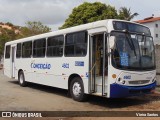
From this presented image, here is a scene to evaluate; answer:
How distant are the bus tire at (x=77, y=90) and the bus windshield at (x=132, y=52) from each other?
2.19 metres

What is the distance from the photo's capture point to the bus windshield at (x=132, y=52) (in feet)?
37.0

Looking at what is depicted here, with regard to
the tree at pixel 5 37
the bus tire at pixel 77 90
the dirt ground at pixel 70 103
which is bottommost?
the dirt ground at pixel 70 103

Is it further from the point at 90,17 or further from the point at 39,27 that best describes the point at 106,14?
the point at 39,27

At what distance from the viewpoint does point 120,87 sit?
11.2 meters

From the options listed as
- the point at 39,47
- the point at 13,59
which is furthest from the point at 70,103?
the point at 13,59

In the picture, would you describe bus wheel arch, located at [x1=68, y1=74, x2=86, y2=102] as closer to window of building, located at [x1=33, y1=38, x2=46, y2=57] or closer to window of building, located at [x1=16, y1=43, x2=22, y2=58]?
window of building, located at [x1=33, y1=38, x2=46, y2=57]

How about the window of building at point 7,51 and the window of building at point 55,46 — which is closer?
the window of building at point 55,46

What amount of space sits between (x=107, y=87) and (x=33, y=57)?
24.1 ft

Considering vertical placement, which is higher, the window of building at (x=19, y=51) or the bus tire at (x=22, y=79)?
the window of building at (x=19, y=51)

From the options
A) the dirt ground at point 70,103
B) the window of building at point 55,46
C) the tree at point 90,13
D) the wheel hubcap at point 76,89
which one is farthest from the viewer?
the tree at point 90,13

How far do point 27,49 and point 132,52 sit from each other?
8.74 metres

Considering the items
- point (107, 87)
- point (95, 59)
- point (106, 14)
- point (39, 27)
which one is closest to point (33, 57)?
point (95, 59)

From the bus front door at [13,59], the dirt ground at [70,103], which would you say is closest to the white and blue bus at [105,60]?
the dirt ground at [70,103]

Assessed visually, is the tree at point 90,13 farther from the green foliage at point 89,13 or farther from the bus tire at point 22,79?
the bus tire at point 22,79
